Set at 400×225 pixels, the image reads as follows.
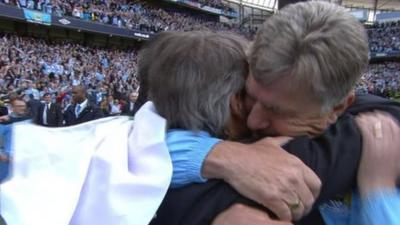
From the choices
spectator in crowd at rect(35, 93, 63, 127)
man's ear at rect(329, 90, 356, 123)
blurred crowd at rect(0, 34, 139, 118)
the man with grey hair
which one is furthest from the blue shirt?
blurred crowd at rect(0, 34, 139, 118)

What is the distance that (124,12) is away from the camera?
2938 cm

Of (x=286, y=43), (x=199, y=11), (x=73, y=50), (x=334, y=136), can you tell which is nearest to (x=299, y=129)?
(x=334, y=136)

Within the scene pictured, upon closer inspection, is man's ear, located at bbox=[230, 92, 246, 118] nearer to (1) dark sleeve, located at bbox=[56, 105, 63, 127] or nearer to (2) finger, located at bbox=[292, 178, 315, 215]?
(2) finger, located at bbox=[292, 178, 315, 215]

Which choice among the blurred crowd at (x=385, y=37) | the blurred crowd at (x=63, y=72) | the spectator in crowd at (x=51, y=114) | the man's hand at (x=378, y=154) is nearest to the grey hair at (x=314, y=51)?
the man's hand at (x=378, y=154)

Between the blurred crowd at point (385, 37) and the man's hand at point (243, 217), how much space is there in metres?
40.4

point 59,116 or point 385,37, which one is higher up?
point 59,116

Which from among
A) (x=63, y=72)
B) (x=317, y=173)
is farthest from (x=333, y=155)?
(x=63, y=72)

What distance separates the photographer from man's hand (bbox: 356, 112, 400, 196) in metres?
1.05

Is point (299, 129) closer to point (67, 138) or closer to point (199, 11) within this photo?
point (67, 138)

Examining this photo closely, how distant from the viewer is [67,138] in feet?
3.38

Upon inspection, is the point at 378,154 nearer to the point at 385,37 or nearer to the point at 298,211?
the point at 298,211

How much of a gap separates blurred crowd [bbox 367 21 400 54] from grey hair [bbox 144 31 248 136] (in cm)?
4027

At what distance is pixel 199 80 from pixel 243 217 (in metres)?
0.26

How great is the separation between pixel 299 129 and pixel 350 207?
191 millimetres
